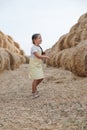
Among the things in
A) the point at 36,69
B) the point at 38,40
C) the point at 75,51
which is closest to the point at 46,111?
the point at 36,69

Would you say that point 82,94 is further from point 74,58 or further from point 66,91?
point 74,58

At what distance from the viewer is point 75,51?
8.84 m

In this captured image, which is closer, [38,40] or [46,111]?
[46,111]

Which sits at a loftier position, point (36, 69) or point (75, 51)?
point (75, 51)

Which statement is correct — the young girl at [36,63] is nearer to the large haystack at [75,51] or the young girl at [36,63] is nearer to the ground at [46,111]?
the ground at [46,111]

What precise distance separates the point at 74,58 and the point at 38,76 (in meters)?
2.62

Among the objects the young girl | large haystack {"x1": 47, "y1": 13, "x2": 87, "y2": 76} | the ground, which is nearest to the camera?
the ground

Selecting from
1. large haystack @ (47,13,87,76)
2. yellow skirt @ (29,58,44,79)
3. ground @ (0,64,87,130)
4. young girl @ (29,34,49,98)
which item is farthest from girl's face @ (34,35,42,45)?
large haystack @ (47,13,87,76)

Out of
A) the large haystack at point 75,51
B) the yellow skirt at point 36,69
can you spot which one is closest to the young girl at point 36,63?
the yellow skirt at point 36,69

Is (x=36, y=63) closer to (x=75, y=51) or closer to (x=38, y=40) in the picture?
(x=38, y=40)

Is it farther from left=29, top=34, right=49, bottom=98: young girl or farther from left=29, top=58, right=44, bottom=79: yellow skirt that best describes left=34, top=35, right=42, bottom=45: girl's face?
left=29, top=58, right=44, bottom=79: yellow skirt

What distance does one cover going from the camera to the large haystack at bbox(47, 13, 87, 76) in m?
→ 8.26

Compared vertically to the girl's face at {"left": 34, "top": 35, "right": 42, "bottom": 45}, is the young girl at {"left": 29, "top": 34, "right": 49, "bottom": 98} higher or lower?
lower

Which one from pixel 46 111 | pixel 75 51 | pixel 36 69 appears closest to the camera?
pixel 46 111
